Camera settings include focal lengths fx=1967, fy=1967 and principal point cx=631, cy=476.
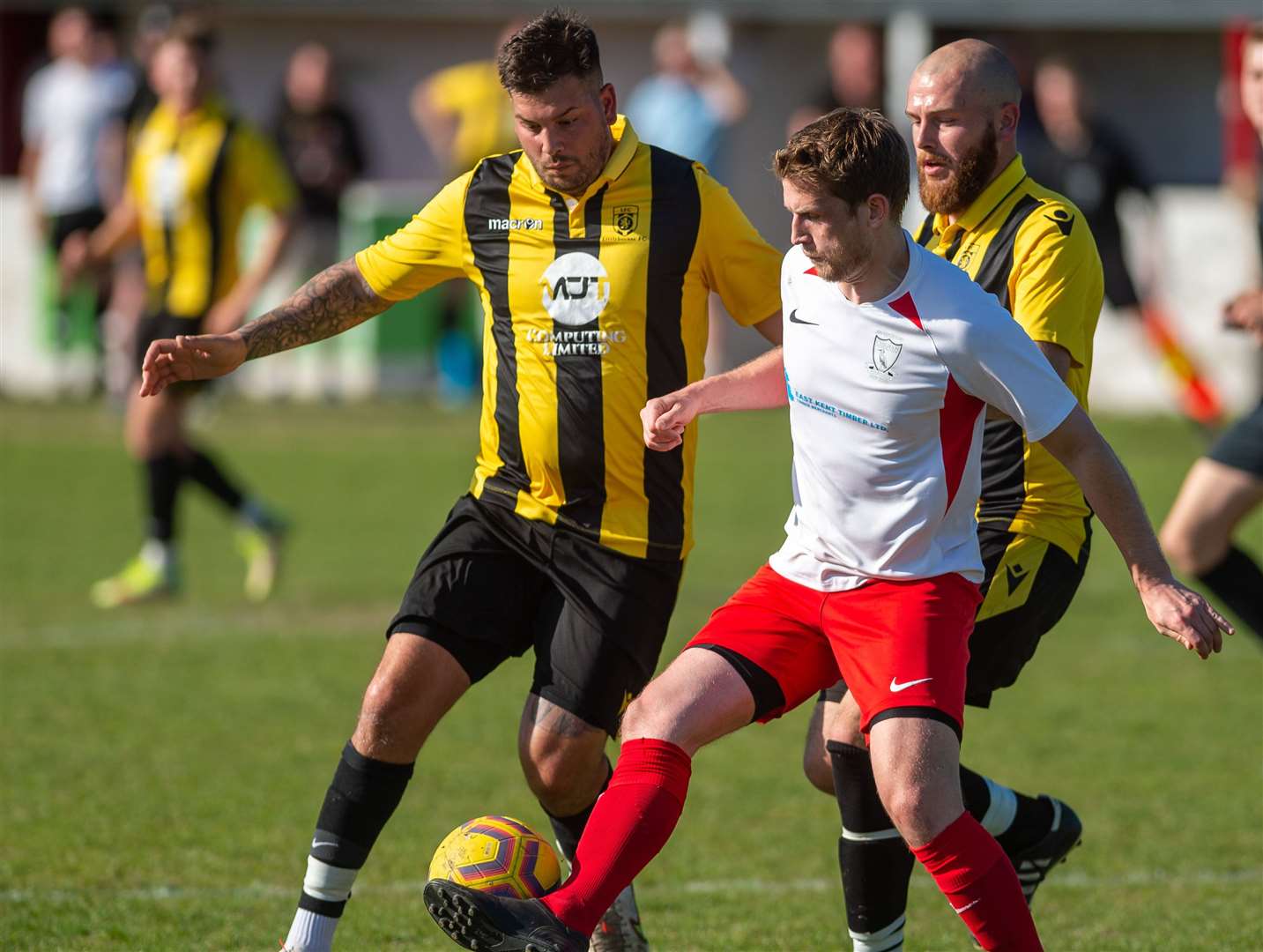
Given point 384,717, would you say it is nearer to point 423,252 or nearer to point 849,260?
point 423,252

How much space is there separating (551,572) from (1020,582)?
3.82 ft

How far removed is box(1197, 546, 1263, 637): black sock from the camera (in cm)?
666

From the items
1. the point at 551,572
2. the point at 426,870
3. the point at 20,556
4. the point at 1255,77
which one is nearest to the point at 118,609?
the point at 20,556

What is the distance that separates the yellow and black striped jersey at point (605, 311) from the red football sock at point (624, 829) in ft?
2.69

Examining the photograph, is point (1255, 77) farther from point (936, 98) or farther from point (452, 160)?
point (452, 160)

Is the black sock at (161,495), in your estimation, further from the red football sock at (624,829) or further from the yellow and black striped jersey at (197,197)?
the red football sock at (624,829)

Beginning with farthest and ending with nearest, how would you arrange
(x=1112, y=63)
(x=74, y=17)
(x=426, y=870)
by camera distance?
1. (x=1112, y=63)
2. (x=74, y=17)
3. (x=426, y=870)

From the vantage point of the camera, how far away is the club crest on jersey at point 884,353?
4.22m

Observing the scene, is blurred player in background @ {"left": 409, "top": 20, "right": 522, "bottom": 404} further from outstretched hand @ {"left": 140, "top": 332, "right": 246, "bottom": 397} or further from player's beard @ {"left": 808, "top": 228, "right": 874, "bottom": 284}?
player's beard @ {"left": 808, "top": 228, "right": 874, "bottom": 284}

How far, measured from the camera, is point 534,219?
16.5ft

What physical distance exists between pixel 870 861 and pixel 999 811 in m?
0.64

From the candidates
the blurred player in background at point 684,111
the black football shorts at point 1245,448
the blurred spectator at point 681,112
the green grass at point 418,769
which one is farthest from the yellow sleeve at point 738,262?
the blurred spectator at point 681,112

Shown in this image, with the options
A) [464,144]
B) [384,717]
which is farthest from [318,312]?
[464,144]

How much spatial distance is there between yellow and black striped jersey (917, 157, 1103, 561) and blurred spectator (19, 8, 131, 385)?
13.8m
